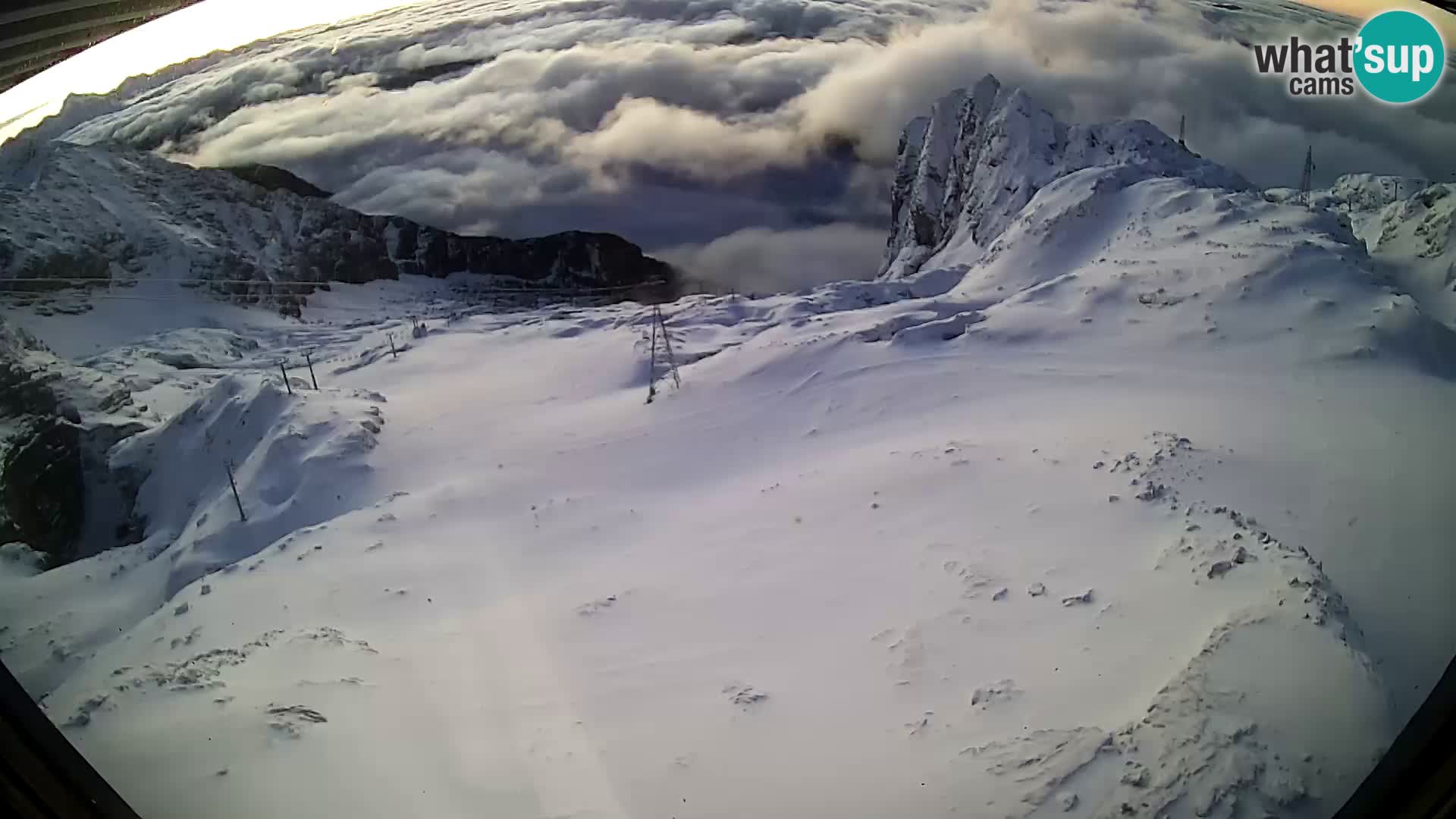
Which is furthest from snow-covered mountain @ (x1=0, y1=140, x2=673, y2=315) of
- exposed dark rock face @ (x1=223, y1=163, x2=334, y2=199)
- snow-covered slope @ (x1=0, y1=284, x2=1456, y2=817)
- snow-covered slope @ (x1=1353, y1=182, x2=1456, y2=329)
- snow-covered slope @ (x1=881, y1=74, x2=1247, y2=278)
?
snow-covered slope @ (x1=1353, y1=182, x2=1456, y2=329)

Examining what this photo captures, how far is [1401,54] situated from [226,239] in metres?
3.87

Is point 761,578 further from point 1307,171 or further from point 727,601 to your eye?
point 1307,171

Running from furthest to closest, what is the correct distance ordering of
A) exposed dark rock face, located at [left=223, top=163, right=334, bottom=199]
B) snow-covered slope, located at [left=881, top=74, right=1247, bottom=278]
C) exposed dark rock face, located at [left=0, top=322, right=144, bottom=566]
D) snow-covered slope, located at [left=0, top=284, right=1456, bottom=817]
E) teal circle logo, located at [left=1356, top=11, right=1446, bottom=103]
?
snow-covered slope, located at [left=881, top=74, right=1247, bottom=278] < exposed dark rock face, located at [left=223, top=163, right=334, bottom=199] < exposed dark rock face, located at [left=0, top=322, right=144, bottom=566] < teal circle logo, located at [left=1356, top=11, right=1446, bottom=103] < snow-covered slope, located at [left=0, top=284, right=1456, bottom=817]

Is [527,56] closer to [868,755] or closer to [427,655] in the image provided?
[427,655]

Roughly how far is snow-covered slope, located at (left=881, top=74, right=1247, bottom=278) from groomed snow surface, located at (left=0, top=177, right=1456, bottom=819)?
69cm

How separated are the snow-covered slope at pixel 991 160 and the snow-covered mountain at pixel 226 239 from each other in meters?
1.56

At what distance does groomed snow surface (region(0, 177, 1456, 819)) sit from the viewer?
226 centimetres

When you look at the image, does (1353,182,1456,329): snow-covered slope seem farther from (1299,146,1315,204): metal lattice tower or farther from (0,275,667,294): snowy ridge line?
(0,275,667,294): snowy ridge line

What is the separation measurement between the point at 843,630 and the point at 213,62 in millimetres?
3051

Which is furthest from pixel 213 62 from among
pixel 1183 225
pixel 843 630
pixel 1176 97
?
pixel 1183 225

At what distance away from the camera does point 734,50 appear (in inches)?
129

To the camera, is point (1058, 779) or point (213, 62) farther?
point (213, 62)

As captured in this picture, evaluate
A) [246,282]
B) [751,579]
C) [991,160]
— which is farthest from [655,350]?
[991,160]

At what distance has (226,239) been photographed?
290 centimetres
